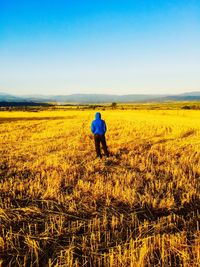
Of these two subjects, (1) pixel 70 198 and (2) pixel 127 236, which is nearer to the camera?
(2) pixel 127 236

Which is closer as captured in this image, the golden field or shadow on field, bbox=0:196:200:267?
the golden field

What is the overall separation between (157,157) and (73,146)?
415cm

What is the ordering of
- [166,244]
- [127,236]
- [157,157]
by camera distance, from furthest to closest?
[157,157], [127,236], [166,244]

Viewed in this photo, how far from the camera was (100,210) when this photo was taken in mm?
6109

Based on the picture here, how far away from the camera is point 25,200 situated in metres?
6.85

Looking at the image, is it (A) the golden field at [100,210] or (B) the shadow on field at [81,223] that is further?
(B) the shadow on field at [81,223]

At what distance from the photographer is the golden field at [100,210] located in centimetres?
432

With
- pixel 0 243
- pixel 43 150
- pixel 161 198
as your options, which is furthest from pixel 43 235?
pixel 43 150

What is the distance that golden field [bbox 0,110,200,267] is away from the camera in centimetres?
432

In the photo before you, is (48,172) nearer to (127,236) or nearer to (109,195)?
(109,195)

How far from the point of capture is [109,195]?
700cm

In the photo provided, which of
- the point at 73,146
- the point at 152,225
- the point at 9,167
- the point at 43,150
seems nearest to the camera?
the point at 152,225

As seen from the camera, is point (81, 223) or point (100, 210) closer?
point (81, 223)

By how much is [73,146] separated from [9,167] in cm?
446
